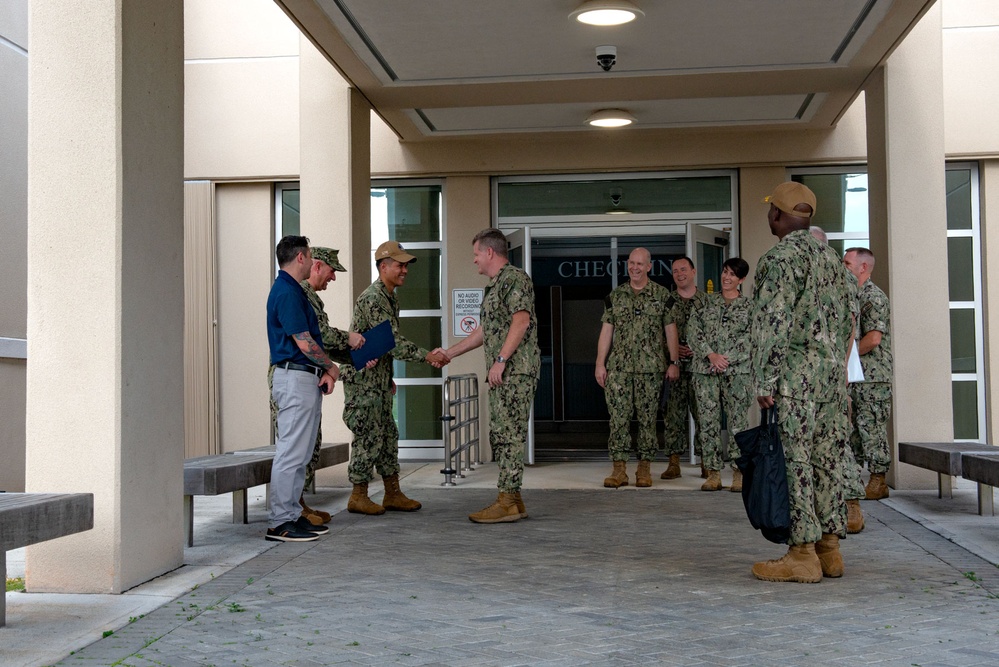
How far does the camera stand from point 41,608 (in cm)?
454

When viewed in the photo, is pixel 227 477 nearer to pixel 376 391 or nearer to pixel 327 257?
pixel 376 391

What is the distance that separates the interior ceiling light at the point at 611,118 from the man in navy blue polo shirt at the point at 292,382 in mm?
4621

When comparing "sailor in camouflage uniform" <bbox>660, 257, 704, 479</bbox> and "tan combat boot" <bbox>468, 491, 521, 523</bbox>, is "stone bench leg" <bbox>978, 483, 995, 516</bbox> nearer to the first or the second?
"sailor in camouflage uniform" <bbox>660, 257, 704, 479</bbox>

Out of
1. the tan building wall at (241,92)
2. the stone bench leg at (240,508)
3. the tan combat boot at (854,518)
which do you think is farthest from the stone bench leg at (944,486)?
the tan building wall at (241,92)

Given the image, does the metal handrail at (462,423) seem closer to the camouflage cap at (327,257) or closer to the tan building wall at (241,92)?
the camouflage cap at (327,257)

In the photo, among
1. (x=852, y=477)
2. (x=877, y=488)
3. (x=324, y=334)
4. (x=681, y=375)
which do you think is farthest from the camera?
(x=681, y=375)

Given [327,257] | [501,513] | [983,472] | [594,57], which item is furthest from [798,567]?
[594,57]

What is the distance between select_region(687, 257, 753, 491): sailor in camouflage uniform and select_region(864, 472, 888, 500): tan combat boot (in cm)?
101

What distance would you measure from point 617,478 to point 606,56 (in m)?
3.56

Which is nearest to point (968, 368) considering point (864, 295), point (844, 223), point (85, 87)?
point (844, 223)

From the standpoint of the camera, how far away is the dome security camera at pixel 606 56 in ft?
26.1

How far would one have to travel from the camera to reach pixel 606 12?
7.00 m

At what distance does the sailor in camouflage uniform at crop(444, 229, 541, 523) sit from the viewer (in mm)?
6809

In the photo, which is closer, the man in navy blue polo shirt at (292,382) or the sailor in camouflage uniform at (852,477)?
the sailor in camouflage uniform at (852,477)
